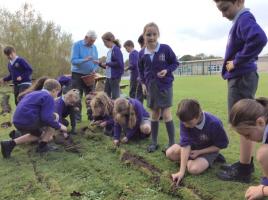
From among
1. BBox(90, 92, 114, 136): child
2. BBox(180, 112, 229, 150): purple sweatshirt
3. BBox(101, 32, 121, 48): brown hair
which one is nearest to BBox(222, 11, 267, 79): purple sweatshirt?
BBox(180, 112, 229, 150): purple sweatshirt

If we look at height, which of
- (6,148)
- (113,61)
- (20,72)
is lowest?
(6,148)

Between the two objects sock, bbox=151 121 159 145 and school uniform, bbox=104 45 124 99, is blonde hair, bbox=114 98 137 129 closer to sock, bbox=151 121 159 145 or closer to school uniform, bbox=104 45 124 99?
sock, bbox=151 121 159 145

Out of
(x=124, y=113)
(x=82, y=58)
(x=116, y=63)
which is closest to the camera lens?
(x=124, y=113)

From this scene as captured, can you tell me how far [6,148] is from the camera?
5.33m

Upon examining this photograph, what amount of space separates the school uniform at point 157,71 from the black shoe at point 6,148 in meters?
2.05

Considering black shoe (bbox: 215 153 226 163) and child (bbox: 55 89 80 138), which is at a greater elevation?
child (bbox: 55 89 80 138)

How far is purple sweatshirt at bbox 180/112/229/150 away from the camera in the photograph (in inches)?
171

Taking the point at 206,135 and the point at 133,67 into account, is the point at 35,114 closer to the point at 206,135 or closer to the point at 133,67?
the point at 206,135

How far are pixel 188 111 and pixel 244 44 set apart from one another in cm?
89

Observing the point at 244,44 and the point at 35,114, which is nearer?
the point at 244,44

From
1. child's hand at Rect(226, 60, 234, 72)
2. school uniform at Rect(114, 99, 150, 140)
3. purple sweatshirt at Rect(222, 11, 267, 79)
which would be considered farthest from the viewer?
school uniform at Rect(114, 99, 150, 140)

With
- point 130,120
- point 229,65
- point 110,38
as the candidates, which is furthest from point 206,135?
point 110,38

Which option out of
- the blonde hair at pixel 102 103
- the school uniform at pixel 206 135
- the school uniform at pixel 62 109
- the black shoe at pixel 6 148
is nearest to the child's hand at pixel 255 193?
the school uniform at pixel 206 135

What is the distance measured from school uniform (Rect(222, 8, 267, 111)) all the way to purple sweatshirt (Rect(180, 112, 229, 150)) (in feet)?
1.34
